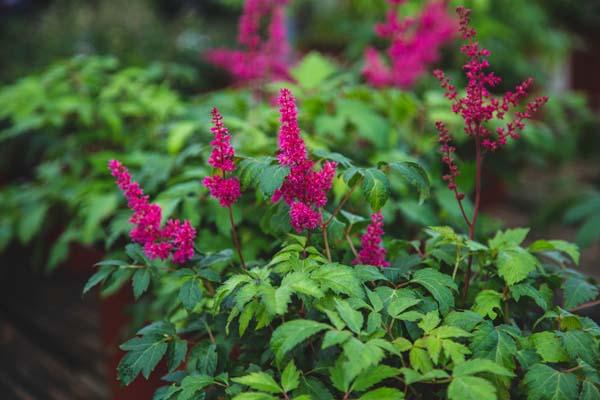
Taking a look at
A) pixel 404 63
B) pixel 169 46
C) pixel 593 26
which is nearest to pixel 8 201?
pixel 404 63

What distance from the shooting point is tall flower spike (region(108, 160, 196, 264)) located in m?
1.13

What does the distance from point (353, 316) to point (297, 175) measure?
27 centimetres

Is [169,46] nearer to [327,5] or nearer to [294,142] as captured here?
[327,5]

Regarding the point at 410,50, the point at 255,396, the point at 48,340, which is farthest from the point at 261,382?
the point at 48,340

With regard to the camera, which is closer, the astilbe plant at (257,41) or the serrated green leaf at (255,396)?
the serrated green leaf at (255,396)

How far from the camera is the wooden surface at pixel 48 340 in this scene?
2.64 meters

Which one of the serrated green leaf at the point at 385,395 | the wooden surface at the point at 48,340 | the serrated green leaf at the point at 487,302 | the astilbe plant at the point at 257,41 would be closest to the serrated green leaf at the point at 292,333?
the serrated green leaf at the point at 385,395

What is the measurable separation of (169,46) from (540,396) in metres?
4.39

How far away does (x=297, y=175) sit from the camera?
109cm

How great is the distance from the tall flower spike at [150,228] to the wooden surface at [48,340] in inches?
66.5

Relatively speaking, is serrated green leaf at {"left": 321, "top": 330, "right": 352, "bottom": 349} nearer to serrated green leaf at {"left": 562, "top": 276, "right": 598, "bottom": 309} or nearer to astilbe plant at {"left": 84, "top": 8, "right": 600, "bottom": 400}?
astilbe plant at {"left": 84, "top": 8, "right": 600, "bottom": 400}

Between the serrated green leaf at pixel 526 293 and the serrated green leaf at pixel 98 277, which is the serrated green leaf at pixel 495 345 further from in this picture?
the serrated green leaf at pixel 98 277

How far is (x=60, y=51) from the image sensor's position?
4270 mm

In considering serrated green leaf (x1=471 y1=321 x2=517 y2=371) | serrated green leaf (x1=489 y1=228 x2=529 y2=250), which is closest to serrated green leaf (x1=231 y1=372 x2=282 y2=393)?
serrated green leaf (x1=471 y1=321 x2=517 y2=371)
